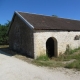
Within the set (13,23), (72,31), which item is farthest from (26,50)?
(72,31)

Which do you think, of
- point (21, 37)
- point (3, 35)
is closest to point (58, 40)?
point (21, 37)

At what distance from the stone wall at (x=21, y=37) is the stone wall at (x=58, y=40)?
64 centimetres

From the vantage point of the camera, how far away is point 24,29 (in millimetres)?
15727

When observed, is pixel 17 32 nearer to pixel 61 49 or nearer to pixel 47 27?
pixel 47 27

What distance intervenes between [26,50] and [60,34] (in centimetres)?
420

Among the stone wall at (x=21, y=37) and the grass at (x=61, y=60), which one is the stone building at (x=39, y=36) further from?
the grass at (x=61, y=60)

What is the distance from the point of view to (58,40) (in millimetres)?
15398

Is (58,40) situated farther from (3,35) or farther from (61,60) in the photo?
(3,35)

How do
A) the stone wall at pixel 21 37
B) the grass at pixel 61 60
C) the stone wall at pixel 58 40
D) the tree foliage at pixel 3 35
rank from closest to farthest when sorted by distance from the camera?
1. the grass at pixel 61 60
2. the stone wall at pixel 58 40
3. the stone wall at pixel 21 37
4. the tree foliage at pixel 3 35

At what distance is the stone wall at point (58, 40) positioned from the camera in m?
13.9

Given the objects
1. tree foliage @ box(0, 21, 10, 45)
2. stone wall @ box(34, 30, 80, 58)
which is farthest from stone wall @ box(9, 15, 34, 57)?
tree foliage @ box(0, 21, 10, 45)

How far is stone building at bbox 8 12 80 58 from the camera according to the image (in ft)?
45.7

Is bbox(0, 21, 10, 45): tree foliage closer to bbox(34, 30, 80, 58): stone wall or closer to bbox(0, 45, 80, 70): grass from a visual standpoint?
bbox(0, 45, 80, 70): grass

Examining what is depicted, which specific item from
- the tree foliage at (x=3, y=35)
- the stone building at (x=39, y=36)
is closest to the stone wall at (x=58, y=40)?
the stone building at (x=39, y=36)
